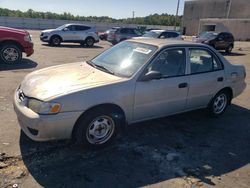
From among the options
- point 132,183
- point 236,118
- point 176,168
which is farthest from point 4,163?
point 236,118

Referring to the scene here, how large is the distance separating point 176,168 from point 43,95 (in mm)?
2048

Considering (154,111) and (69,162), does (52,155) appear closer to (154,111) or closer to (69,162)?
(69,162)

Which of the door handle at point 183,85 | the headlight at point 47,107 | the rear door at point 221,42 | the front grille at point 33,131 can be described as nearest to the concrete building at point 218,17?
the rear door at point 221,42

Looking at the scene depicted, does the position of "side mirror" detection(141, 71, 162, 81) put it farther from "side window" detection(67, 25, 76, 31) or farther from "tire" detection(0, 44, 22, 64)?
"side window" detection(67, 25, 76, 31)

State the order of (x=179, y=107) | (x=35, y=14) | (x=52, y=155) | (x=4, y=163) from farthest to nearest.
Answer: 1. (x=35, y=14)
2. (x=179, y=107)
3. (x=52, y=155)
4. (x=4, y=163)

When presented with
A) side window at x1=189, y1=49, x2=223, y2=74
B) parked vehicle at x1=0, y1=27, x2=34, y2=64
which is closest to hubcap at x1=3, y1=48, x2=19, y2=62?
parked vehicle at x1=0, y1=27, x2=34, y2=64

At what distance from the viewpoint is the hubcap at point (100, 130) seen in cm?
383

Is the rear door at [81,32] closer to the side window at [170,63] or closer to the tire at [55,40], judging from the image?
the tire at [55,40]

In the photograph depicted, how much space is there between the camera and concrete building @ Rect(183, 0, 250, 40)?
131 ft

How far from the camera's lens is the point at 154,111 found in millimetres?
4430

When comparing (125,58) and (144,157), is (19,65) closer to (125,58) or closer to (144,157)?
(125,58)

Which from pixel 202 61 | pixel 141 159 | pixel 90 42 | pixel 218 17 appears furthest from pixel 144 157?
pixel 218 17

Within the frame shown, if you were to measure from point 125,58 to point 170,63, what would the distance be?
0.79m

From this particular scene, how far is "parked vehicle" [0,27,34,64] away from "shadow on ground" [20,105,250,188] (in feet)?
21.0
